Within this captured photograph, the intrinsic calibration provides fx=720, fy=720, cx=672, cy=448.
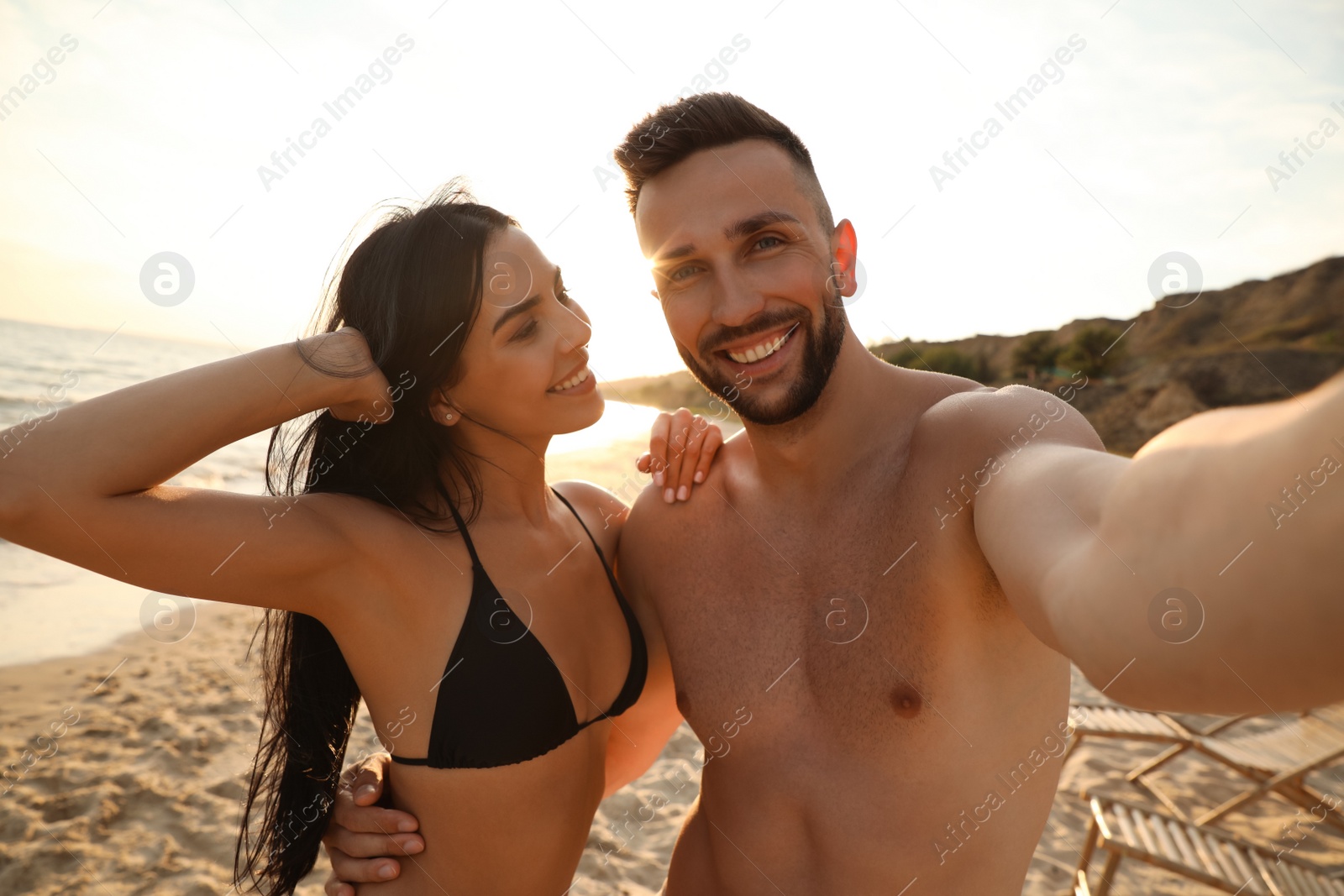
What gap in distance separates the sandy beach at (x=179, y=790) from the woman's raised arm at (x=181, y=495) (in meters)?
2.97

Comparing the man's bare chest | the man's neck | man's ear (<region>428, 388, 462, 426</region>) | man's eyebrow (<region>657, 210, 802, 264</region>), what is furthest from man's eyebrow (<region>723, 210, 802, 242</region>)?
man's ear (<region>428, 388, 462, 426</region>)

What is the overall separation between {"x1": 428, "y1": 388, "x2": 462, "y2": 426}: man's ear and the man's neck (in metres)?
0.99

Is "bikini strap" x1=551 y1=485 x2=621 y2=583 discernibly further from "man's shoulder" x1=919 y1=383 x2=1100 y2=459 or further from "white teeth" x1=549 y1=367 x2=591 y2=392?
"man's shoulder" x1=919 y1=383 x2=1100 y2=459

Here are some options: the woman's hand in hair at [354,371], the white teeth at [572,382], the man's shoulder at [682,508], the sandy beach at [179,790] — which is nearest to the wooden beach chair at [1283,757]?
the sandy beach at [179,790]

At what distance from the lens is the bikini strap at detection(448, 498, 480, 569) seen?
6.70 feet

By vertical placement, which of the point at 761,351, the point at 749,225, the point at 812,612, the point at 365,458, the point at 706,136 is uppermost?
the point at 706,136

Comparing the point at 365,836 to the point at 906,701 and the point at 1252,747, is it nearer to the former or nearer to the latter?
the point at 906,701

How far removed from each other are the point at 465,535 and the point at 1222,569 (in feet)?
5.93

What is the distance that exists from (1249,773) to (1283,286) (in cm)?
2644

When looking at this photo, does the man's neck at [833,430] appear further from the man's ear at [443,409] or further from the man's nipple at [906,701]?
the man's ear at [443,409]

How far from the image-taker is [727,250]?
2363 mm

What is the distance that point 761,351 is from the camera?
7.82ft

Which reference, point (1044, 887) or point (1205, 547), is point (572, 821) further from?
point (1044, 887)

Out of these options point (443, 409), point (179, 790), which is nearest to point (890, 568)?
point (443, 409)
